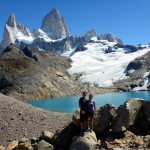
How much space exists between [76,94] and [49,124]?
130 metres

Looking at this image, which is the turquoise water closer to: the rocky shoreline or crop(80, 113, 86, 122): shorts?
the rocky shoreline

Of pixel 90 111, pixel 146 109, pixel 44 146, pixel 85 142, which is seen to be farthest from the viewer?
pixel 146 109

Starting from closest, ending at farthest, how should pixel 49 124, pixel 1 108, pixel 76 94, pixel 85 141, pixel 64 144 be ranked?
pixel 85 141 → pixel 64 144 → pixel 49 124 → pixel 1 108 → pixel 76 94

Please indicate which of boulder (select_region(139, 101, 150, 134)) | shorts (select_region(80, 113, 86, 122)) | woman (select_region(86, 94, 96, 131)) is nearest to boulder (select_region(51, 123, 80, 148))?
shorts (select_region(80, 113, 86, 122))

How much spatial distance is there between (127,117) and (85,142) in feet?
9.59

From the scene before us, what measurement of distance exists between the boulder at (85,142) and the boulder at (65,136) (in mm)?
1454

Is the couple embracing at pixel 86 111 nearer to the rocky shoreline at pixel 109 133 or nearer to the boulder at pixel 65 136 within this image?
the rocky shoreline at pixel 109 133

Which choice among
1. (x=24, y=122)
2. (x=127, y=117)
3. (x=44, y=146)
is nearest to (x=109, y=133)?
(x=127, y=117)

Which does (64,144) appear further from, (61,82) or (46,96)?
(61,82)

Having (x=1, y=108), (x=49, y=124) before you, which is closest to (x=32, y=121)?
(x=49, y=124)

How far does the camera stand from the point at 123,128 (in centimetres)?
2081

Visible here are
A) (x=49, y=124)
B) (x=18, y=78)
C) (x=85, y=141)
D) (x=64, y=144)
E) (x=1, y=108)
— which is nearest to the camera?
(x=85, y=141)

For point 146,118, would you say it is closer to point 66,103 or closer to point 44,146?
point 44,146

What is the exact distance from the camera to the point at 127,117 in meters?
21.0
